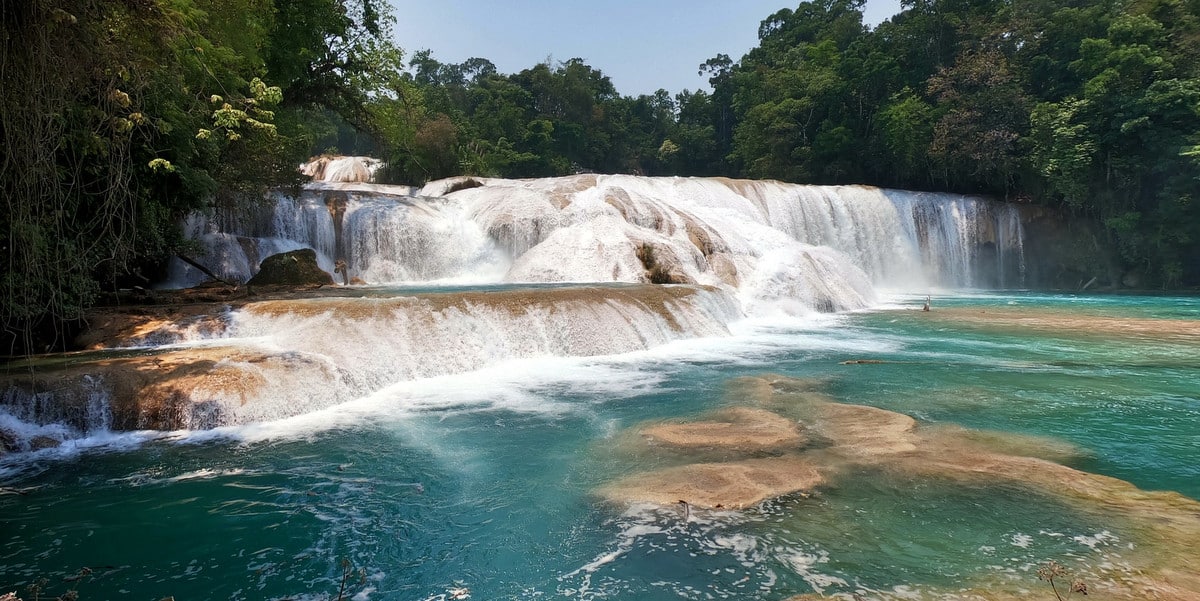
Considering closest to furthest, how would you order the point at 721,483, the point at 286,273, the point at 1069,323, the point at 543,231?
the point at 721,483 → the point at 286,273 → the point at 1069,323 → the point at 543,231

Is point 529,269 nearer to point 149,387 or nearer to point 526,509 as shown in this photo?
point 149,387

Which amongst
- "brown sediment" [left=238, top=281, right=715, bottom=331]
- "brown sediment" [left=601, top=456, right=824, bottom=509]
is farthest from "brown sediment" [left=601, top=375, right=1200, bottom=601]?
"brown sediment" [left=238, top=281, right=715, bottom=331]

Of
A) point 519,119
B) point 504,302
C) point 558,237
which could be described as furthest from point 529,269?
point 519,119

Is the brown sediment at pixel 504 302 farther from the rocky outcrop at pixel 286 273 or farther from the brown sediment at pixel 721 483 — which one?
the brown sediment at pixel 721 483

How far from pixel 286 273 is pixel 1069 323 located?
16244 millimetres

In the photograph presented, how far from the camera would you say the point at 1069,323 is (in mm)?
14102

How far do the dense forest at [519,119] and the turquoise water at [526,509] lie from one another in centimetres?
160

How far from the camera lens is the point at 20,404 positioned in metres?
5.89

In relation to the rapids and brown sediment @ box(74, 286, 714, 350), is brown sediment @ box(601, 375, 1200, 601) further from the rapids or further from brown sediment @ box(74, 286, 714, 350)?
brown sediment @ box(74, 286, 714, 350)

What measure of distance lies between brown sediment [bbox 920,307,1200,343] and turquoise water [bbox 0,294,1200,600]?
502cm

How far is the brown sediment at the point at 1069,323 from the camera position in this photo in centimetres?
1250

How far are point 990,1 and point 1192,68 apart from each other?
10.3m

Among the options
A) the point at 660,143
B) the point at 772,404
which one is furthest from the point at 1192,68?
the point at 660,143

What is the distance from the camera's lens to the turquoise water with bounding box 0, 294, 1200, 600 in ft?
11.8
